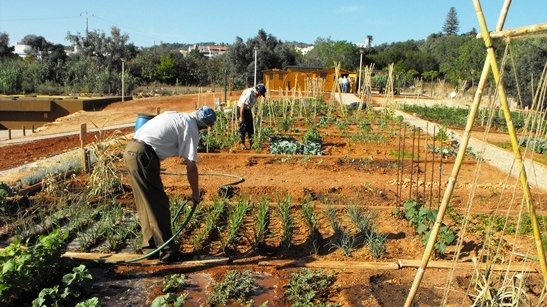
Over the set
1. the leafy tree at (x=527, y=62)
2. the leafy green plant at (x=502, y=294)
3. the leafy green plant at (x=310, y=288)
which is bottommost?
the leafy green plant at (x=310, y=288)

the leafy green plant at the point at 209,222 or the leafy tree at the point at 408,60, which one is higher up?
the leafy tree at the point at 408,60

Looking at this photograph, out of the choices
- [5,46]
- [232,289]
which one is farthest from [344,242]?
[5,46]

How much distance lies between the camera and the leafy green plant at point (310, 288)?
12.0 feet

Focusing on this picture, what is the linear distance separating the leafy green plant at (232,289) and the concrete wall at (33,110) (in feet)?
64.9

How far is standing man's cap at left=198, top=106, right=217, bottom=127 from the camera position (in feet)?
14.0

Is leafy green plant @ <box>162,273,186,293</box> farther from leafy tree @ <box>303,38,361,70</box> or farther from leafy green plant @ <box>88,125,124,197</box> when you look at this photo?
leafy tree @ <box>303,38,361,70</box>

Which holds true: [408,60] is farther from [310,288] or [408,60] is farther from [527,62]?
[310,288]

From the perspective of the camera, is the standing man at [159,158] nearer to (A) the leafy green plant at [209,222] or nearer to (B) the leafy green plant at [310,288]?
(A) the leafy green plant at [209,222]

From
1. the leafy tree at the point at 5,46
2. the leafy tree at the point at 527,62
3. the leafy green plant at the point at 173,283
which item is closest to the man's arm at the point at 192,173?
the leafy green plant at the point at 173,283

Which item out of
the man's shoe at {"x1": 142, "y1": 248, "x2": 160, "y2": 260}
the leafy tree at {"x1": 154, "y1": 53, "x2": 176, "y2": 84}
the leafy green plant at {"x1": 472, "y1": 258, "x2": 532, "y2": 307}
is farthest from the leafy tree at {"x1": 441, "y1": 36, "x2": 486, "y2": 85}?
the leafy green plant at {"x1": 472, "y1": 258, "x2": 532, "y2": 307}

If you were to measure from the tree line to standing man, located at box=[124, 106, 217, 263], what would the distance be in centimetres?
1420

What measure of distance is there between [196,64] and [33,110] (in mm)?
21696

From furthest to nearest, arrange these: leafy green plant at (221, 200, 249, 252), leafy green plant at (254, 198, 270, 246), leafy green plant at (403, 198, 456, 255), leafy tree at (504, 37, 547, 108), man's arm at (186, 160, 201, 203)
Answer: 1. leafy tree at (504, 37, 547, 108)
2. leafy green plant at (254, 198, 270, 246)
3. leafy green plant at (221, 200, 249, 252)
4. leafy green plant at (403, 198, 456, 255)
5. man's arm at (186, 160, 201, 203)

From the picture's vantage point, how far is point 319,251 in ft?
15.4
